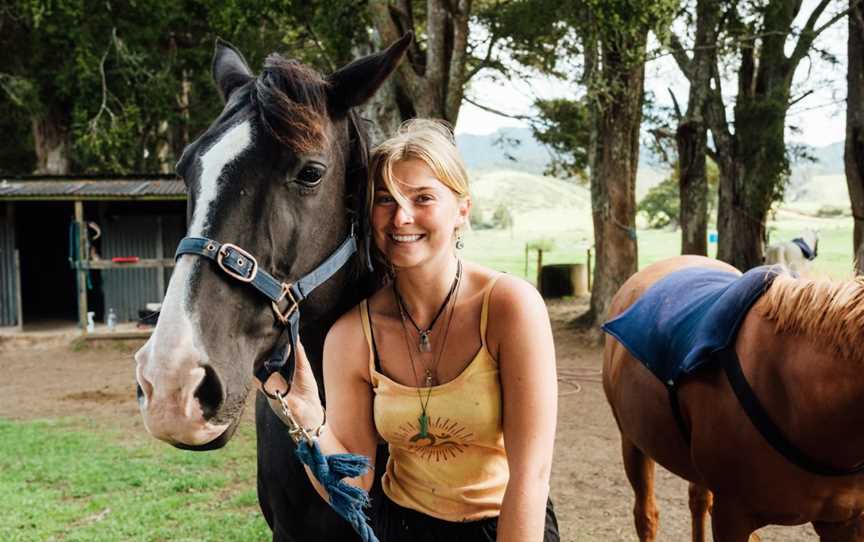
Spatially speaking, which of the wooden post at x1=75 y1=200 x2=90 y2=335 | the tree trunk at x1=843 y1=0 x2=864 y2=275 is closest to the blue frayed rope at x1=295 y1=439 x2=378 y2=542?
the tree trunk at x1=843 y1=0 x2=864 y2=275

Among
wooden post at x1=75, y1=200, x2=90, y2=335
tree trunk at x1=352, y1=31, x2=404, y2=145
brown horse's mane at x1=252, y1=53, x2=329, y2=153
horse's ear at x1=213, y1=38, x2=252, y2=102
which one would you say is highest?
tree trunk at x1=352, y1=31, x2=404, y2=145

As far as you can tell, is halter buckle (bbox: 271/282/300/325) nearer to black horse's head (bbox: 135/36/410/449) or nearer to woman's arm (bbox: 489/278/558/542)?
black horse's head (bbox: 135/36/410/449)

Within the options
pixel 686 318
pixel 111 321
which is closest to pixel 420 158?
pixel 686 318

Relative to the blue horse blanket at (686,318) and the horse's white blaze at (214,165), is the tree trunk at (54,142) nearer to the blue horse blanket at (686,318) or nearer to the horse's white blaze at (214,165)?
the blue horse blanket at (686,318)

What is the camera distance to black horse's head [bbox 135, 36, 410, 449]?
53.5 inches

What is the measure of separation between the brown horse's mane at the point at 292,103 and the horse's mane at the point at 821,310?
6.00 feet

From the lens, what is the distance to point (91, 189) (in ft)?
40.9

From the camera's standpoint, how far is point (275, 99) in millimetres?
1629

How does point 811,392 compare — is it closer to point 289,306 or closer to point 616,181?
point 289,306

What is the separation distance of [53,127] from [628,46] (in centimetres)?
1423

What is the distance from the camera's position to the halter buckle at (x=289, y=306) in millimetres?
1582

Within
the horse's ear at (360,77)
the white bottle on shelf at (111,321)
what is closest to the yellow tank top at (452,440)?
the horse's ear at (360,77)

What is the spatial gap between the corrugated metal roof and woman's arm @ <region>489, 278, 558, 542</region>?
11.2 meters

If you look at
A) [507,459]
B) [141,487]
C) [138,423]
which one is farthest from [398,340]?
[138,423]
